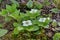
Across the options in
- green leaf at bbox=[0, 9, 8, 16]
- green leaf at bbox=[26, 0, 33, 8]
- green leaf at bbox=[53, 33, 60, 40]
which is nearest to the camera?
green leaf at bbox=[53, 33, 60, 40]

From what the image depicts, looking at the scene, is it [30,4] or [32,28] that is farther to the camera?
[30,4]

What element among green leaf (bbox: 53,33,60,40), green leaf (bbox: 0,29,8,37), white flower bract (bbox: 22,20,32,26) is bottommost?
green leaf (bbox: 53,33,60,40)

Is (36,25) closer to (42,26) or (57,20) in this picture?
(42,26)

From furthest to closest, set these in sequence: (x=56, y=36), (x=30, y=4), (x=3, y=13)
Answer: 1. (x=30, y=4)
2. (x=3, y=13)
3. (x=56, y=36)

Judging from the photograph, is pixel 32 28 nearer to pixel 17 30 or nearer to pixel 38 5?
pixel 17 30

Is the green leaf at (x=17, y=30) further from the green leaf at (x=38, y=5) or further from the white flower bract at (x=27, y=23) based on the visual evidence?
the green leaf at (x=38, y=5)

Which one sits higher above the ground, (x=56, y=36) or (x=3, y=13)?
(x=3, y=13)

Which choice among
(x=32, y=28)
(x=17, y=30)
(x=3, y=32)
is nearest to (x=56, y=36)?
(x=32, y=28)

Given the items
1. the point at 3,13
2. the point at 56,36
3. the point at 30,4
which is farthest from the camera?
the point at 30,4

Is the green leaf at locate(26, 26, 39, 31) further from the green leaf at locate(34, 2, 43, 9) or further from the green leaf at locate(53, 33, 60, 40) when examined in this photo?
the green leaf at locate(34, 2, 43, 9)

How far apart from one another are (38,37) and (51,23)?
24 centimetres

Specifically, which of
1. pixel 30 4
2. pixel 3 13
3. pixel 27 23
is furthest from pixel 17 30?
pixel 30 4

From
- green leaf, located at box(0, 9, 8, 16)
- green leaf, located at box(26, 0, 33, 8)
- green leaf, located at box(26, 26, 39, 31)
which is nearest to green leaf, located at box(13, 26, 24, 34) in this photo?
green leaf, located at box(26, 26, 39, 31)

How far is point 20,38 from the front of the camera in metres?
1.68
